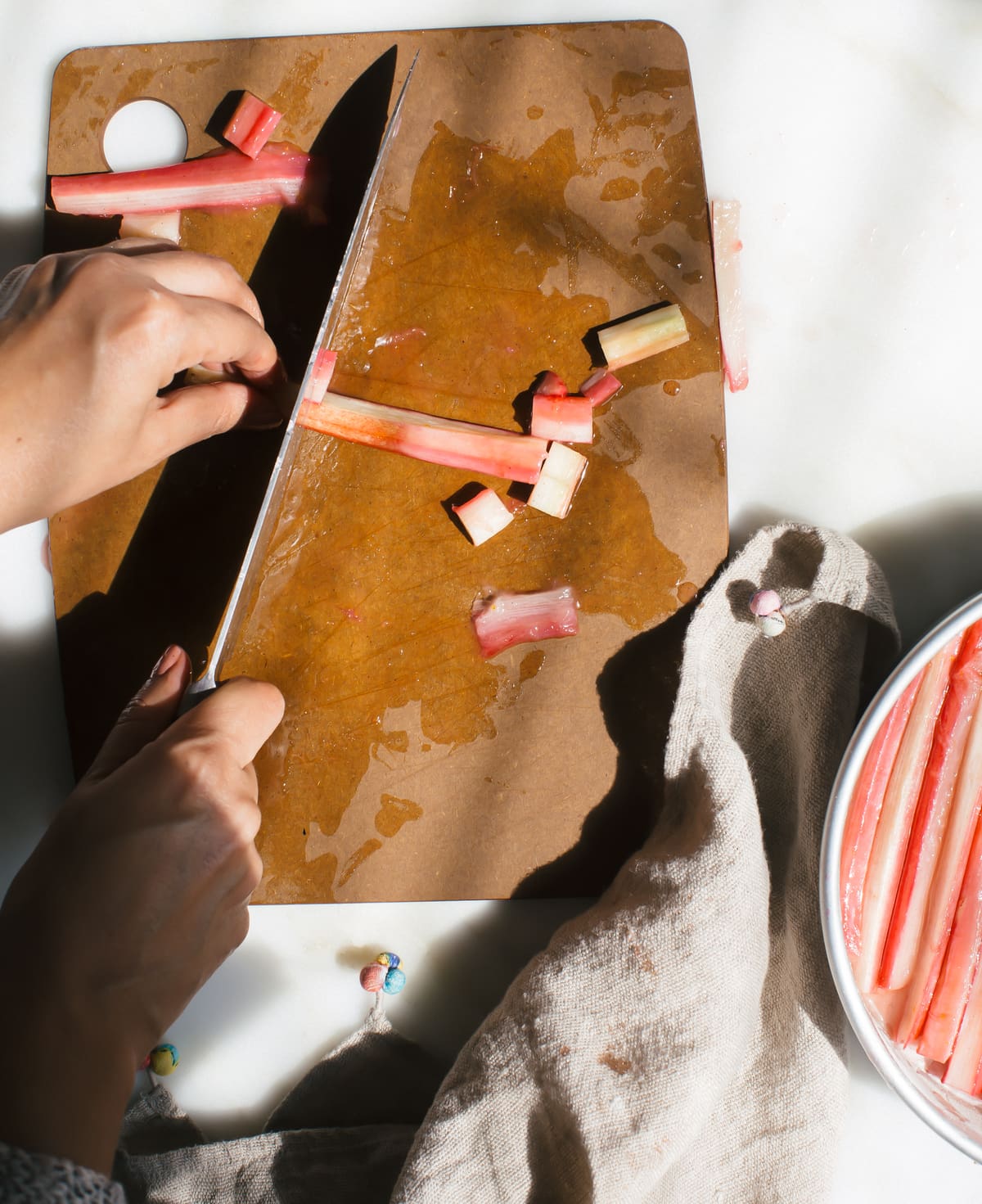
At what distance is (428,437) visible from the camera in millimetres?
1549

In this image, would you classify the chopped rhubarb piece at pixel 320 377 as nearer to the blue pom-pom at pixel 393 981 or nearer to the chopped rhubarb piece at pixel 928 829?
the blue pom-pom at pixel 393 981

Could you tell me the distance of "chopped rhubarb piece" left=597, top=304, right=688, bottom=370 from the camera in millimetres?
1520

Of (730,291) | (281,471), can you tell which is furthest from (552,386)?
(281,471)

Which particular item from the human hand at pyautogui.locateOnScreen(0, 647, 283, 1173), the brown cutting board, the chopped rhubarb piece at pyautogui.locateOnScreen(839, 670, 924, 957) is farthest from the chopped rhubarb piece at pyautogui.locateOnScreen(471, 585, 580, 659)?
the chopped rhubarb piece at pyautogui.locateOnScreen(839, 670, 924, 957)

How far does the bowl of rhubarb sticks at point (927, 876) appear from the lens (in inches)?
53.6

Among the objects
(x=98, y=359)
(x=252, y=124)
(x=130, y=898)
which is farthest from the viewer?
(x=252, y=124)

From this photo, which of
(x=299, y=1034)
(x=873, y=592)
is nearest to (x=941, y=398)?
(x=873, y=592)

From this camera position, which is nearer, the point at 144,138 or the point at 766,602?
the point at 766,602

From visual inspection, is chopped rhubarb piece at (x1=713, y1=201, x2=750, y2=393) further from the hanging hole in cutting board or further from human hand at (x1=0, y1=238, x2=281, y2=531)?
the hanging hole in cutting board

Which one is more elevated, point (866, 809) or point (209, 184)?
point (209, 184)

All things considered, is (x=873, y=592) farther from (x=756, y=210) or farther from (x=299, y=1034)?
(x=299, y=1034)

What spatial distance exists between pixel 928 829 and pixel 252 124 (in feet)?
5.41

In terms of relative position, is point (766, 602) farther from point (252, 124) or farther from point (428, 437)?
point (252, 124)

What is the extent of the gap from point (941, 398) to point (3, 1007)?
1854 millimetres
